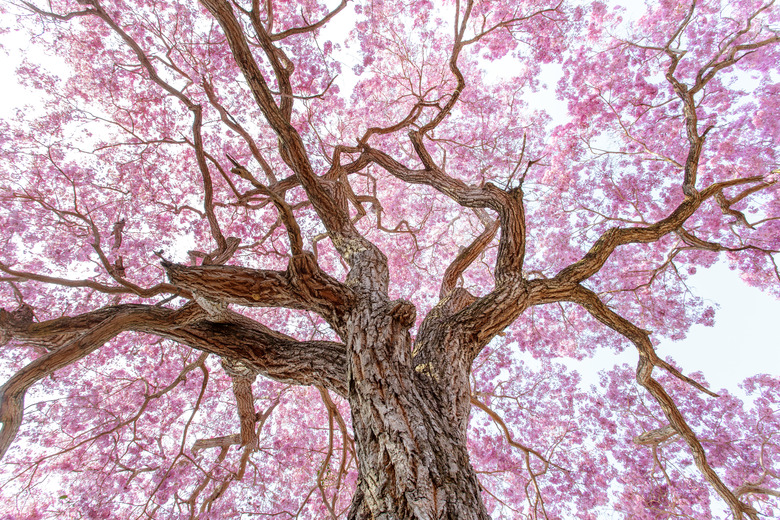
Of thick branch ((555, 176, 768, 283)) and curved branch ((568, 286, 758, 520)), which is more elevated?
thick branch ((555, 176, 768, 283))

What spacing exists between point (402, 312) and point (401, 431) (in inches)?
35.1

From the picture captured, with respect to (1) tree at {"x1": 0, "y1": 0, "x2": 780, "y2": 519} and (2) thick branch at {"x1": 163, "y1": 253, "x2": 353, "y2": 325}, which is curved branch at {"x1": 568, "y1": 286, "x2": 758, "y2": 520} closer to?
(1) tree at {"x1": 0, "y1": 0, "x2": 780, "y2": 519}

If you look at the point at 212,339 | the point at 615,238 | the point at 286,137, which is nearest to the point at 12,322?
the point at 212,339

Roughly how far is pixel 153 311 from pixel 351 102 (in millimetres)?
6681

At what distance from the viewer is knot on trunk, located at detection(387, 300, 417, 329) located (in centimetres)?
266

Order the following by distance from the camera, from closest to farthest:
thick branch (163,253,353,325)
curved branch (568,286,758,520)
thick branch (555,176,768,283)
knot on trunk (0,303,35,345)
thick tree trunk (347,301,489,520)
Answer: thick tree trunk (347,301,489,520), thick branch (163,253,353,325), knot on trunk (0,303,35,345), thick branch (555,176,768,283), curved branch (568,286,758,520)

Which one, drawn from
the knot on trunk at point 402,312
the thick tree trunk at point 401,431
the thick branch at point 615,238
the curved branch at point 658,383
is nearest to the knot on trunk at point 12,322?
the thick tree trunk at point 401,431

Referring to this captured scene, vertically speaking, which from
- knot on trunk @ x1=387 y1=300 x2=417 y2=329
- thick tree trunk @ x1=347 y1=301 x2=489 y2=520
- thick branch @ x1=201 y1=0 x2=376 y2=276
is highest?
thick branch @ x1=201 y1=0 x2=376 y2=276

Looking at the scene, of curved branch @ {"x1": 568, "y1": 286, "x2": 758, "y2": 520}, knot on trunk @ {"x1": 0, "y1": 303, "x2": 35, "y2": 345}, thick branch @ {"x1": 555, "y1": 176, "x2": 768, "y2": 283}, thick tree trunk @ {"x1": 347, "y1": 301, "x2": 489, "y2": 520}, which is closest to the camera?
thick tree trunk @ {"x1": 347, "y1": 301, "x2": 489, "y2": 520}

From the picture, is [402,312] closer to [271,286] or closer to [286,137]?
[271,286]

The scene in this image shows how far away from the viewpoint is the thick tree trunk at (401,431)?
5.68ft

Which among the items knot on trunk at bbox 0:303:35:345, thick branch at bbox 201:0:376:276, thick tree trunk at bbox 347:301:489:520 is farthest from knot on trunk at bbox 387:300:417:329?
knot on trunk at bbox 0:303:35:345

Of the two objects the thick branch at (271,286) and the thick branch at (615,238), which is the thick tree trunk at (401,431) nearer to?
the thick branch at (271,286)

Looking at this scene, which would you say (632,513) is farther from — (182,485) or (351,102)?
(351,102)
